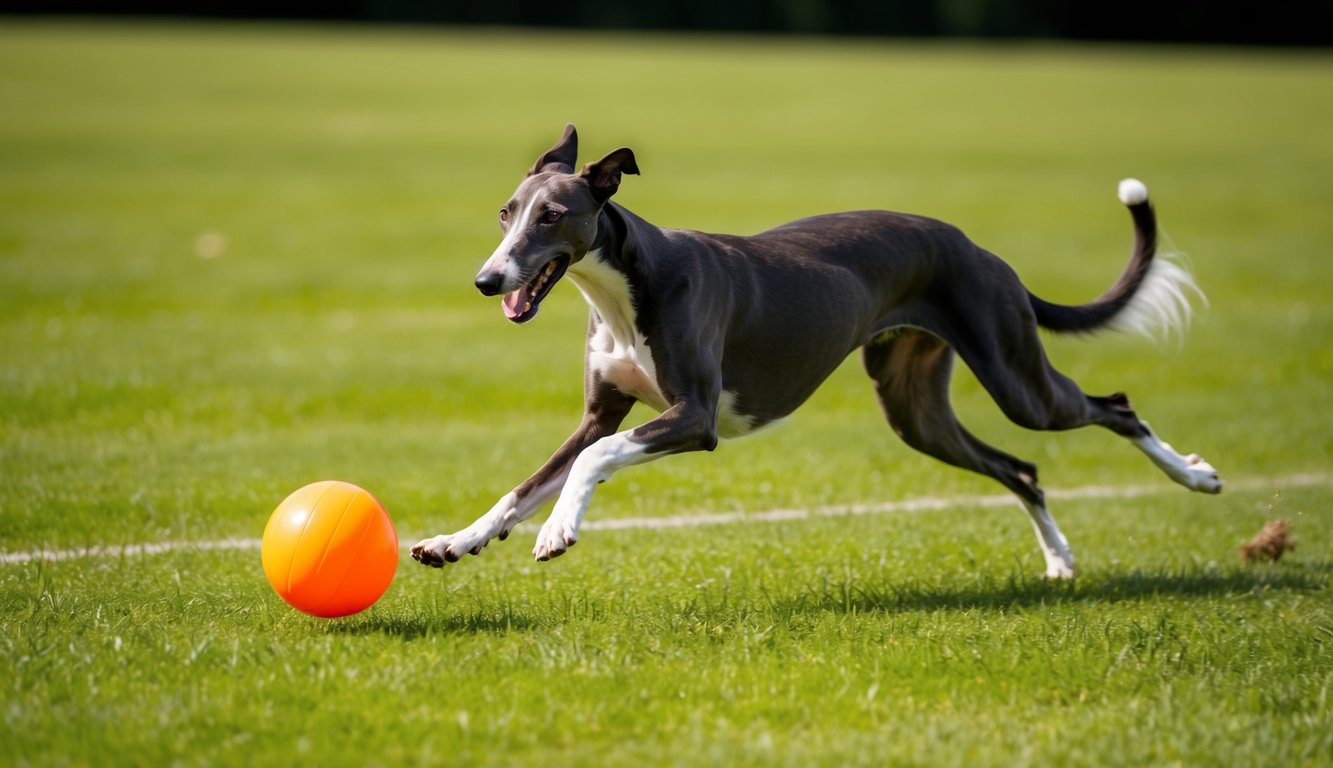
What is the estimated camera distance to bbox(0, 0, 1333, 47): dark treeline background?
82312 millimetres

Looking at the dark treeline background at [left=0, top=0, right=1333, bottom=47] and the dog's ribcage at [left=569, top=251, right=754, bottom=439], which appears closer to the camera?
the dog's ribcage at [left=569, top=251, right=754, bottom=439]

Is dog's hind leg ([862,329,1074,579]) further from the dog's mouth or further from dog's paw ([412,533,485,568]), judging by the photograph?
dog's paw ([412,533,485,568])

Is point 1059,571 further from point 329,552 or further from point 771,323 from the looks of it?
point 329,552

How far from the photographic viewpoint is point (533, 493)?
675 cm

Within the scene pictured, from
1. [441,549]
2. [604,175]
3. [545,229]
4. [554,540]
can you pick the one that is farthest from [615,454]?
[604,175]

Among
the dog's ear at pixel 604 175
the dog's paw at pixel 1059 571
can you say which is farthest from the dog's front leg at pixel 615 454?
the dog's paw at pixel 1059 571

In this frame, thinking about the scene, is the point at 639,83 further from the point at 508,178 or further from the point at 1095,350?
the point at 1095,350

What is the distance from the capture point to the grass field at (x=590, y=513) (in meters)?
5.42

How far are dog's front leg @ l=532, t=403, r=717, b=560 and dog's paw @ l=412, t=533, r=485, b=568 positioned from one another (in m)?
0.37

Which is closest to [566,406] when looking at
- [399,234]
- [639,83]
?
[399,234]

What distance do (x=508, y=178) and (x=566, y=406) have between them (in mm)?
17430

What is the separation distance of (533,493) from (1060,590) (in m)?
2.89

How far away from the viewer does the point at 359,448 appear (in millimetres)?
11320

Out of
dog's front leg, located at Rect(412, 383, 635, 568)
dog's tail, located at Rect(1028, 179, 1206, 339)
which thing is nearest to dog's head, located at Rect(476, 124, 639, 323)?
dog's front leg, located at Rect(412, 383, 635, 568)
